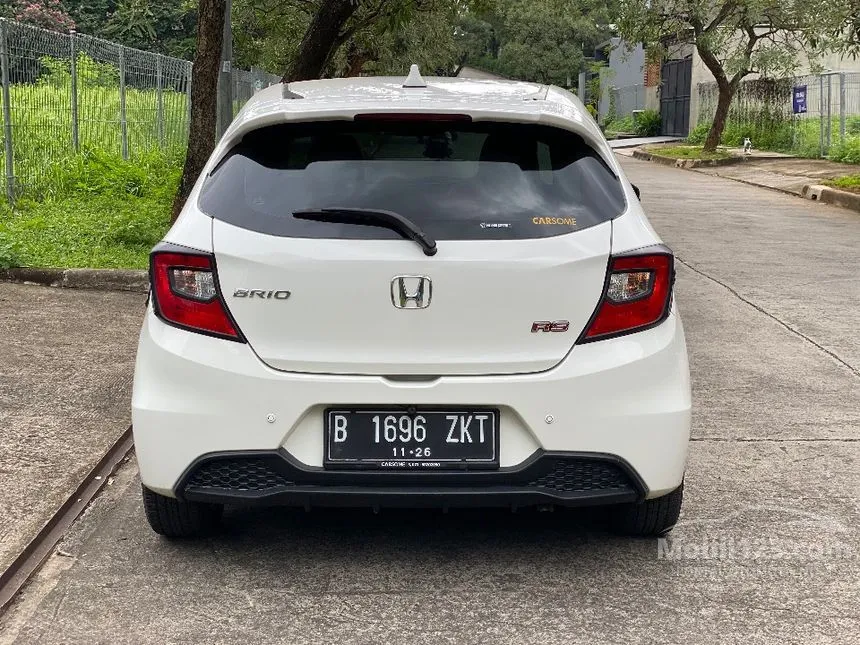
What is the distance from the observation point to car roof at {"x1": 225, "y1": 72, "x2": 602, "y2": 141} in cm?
396

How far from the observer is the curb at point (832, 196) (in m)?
18.2

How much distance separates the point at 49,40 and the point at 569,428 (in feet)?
36.4

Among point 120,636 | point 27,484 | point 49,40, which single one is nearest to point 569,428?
point 120,636

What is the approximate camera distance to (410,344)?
374 centimetres

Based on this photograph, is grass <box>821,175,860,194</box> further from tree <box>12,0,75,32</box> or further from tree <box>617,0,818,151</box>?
tree <box>12,0,75,32</box>

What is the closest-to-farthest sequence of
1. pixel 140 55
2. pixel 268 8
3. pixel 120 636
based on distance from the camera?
pixel 120 636 → pixel 140 55 → pixel 268 8

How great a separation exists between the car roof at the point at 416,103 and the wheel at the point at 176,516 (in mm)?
1230

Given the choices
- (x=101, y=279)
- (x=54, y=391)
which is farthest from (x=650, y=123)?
(x=54, y=391)

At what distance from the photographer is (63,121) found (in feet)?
45.7

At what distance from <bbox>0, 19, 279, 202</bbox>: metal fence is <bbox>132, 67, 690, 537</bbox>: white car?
9.05 m

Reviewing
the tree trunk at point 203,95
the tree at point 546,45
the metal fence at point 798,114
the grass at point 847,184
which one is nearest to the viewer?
the tree trunk at point 203,95

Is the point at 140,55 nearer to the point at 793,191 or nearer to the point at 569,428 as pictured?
the point at 793,191

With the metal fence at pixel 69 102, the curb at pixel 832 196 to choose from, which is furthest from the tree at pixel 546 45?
the metal fence at pixel 69 102

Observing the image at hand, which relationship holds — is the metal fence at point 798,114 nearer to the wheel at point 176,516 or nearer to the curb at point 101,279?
the curb at point 101,279
